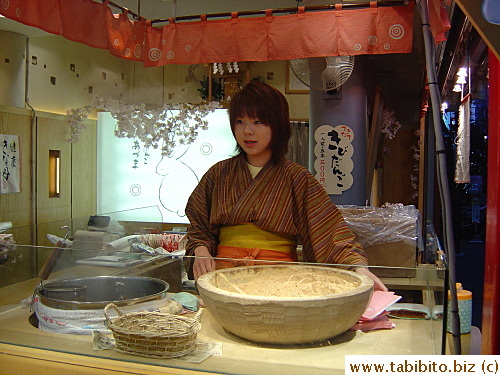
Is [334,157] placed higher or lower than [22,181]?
higher

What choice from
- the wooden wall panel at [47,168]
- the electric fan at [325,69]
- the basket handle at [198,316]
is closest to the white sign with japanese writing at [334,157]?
the electric fan at [325,69]

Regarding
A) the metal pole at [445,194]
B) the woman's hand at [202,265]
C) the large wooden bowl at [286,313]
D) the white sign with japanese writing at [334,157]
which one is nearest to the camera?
the metal pole at [445,194]

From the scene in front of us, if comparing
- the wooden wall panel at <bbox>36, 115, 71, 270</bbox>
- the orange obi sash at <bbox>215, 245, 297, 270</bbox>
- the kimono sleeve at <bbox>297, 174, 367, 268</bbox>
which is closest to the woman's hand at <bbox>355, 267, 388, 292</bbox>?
the kimono sleeve at <bbox>297, 174, 367, 268</bbox>

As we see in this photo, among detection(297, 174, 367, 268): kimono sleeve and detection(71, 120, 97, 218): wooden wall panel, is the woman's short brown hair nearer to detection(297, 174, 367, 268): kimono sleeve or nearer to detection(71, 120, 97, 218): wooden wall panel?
detection(297, 174, 367, 268): kimono sleeve

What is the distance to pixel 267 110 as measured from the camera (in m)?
2.29

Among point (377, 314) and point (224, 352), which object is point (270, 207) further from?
point (224, 352)

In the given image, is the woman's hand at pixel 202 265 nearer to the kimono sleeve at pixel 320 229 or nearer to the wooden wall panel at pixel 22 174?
the kimono sleeve at pixel 320 229

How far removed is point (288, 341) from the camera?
4.22 ft

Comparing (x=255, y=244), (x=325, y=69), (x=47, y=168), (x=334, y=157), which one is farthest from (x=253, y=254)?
(x=47, y=168)

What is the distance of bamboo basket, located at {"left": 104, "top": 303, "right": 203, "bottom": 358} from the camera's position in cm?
125

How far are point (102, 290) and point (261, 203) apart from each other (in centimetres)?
91

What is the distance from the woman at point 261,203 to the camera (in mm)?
2223

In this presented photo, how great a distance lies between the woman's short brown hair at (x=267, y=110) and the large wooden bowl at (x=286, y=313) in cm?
108

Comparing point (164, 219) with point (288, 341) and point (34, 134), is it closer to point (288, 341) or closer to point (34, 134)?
point (34, 134)
